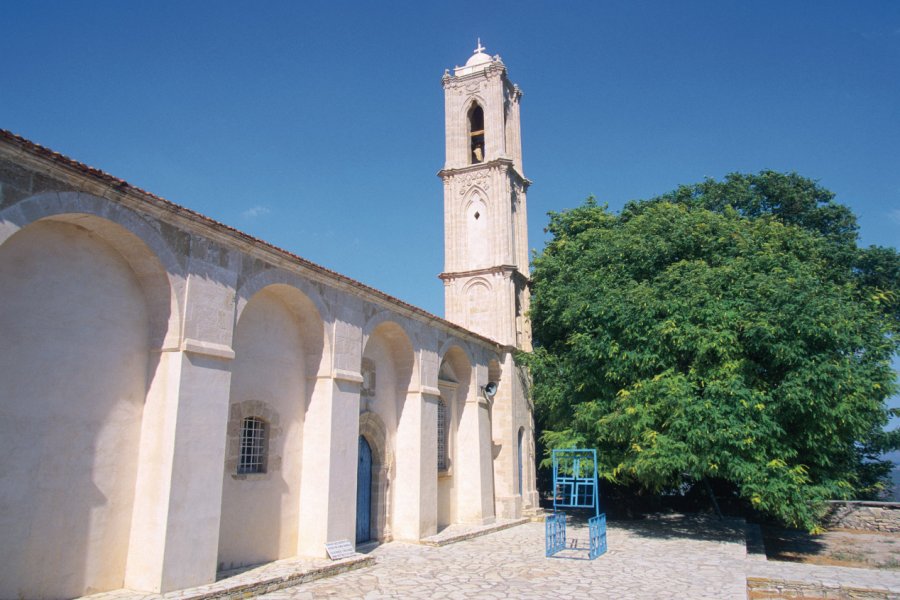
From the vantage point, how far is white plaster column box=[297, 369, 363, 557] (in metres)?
11.3

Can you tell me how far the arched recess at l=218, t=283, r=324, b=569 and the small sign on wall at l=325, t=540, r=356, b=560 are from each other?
746 millimetres

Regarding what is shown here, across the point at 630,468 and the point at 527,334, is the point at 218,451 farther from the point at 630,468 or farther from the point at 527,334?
the point at 527,334

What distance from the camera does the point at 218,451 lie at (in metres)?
9.20

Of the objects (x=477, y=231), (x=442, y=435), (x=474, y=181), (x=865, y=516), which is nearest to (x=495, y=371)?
(x=442, y=435)

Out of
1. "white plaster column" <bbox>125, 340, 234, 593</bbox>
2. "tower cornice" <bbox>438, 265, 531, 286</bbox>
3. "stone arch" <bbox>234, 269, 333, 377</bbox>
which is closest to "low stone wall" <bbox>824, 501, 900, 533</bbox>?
"tower cornice" <bbox>438, 265, 531, 286</bbox>

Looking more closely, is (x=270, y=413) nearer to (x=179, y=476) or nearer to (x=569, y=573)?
(x=179, y=476)

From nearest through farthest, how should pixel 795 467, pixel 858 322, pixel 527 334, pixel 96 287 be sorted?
pixel 96 287, pixel 795 467, pixel 858 322, pixel 527 334

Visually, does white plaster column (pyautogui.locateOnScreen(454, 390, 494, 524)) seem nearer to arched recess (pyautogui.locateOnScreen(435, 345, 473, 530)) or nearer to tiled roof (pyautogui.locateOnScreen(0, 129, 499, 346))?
arched recess (pyautogui.locateOnScreen(435, 345, 473, 530))

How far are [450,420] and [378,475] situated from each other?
3634 mm

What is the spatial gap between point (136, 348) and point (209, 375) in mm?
1059

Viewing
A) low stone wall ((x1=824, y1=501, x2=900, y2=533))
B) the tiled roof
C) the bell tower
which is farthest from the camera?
the bell tower

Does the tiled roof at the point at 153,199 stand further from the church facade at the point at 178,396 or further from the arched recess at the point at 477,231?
the arched recess at the point at 477,231

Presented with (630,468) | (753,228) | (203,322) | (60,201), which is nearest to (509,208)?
(753,228)

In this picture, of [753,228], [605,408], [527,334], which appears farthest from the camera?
[527,334]
